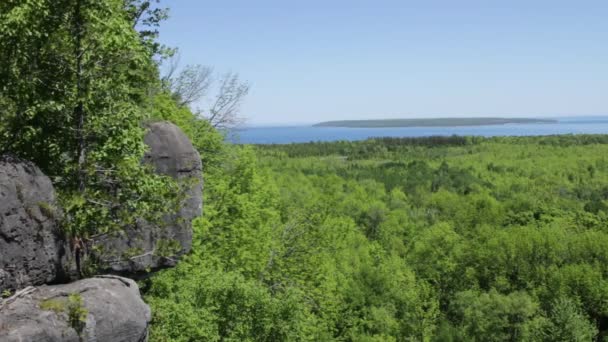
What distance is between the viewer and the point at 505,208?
3297 inches

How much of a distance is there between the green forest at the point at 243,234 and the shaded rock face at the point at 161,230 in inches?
24.2

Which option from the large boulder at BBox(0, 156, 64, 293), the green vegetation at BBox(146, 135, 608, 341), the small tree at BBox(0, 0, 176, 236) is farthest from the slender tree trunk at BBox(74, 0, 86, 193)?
the green vegetation at BBox(146, 135, 608, 341)

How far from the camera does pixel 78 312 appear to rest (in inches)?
402

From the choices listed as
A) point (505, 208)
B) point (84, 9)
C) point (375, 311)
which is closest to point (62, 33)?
point (84, 9)

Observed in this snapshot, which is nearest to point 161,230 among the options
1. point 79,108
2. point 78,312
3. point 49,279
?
point 49,279

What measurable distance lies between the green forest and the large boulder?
1.43ft

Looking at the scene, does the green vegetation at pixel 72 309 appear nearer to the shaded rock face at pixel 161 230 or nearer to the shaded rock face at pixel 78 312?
the shaded rock face at pixel 78 312

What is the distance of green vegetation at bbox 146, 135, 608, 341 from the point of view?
2208 cm

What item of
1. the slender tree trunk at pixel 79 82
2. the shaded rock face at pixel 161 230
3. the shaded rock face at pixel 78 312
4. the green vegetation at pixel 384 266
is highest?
the slender tree trunk at pixel 79 82

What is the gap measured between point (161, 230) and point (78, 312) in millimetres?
3954

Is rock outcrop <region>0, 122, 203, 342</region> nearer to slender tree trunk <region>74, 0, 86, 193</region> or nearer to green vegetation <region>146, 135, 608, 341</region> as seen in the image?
slender tree trunk <region>74, 0, 86, 193</region>

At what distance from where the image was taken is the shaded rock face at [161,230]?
506 inches

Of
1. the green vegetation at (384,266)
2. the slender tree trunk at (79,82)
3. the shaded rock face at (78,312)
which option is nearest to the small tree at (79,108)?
the slender tree trunk at (79,82)

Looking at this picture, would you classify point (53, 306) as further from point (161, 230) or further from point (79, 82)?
point (79, 82)
